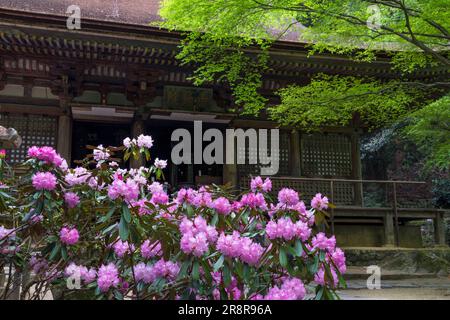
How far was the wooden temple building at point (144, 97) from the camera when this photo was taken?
793 cm

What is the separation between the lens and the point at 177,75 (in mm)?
9727

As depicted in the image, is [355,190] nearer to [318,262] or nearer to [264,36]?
[264,36]

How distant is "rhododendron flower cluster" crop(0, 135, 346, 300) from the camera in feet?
5.86

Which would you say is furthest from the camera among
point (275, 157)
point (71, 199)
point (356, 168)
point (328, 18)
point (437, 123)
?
point (356, 168)

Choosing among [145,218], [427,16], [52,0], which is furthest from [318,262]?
[52,0]

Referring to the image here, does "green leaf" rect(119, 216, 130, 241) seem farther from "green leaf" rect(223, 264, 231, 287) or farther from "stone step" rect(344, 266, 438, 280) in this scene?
"stone step" rect(344, 266, 438, 280)

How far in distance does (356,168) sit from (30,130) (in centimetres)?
799

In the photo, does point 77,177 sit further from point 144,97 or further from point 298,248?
point 144,97

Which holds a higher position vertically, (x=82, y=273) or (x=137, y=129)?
(x=137, y=129)

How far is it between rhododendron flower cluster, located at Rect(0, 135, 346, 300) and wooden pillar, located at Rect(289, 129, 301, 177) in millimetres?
7903

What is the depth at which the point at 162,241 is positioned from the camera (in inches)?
80.0

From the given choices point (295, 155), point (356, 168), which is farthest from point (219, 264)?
point (356, 168)

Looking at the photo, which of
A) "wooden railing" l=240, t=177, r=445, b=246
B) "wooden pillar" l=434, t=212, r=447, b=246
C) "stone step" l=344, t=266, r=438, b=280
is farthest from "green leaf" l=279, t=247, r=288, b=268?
"wooden pillar" l=434, t=212, r=447, b=246

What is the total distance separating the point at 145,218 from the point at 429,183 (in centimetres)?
1831
